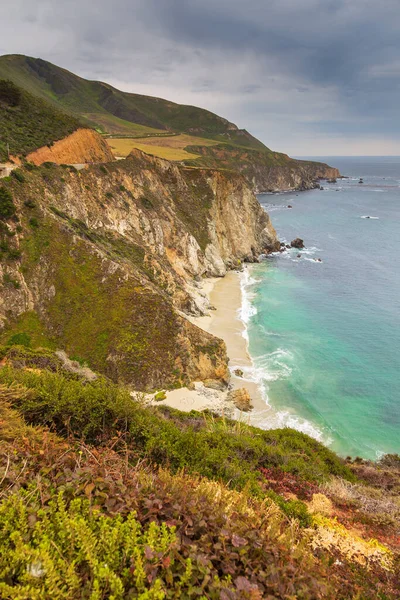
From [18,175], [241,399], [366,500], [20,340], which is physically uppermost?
[18,175]

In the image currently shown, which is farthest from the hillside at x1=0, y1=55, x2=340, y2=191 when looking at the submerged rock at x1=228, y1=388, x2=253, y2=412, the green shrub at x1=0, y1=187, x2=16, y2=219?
the submerged rock at x1=228, y1=388, x2=253, y2=412

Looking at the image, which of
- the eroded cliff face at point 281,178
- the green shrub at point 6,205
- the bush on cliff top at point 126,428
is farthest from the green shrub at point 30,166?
the eroded cliff face at point 281,178

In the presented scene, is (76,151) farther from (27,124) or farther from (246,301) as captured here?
(246,301)

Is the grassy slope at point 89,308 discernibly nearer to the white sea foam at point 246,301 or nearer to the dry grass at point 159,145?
the white sea foam at point 246,301

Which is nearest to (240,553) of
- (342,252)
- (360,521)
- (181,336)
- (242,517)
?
(242,517)

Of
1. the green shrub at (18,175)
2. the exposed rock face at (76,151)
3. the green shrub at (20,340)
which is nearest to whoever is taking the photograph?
the green shrub at (20,340)

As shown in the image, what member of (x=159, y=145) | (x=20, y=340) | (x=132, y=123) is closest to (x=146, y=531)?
(x=20, y=340)
